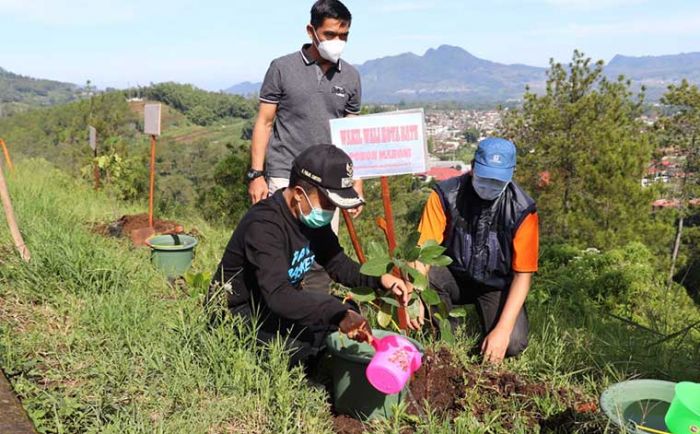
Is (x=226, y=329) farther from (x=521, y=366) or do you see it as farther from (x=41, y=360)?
(x=521, y=366)

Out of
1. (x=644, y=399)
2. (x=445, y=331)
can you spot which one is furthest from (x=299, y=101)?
(x=644, y=399)

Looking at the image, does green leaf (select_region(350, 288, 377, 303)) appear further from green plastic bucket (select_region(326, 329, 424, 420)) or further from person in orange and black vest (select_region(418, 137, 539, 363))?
person in orange and black vest (select_region(418, 137, 539, 363))

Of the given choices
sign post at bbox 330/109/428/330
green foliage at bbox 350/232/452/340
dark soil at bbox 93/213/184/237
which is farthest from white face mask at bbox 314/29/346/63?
dark soil at bbox 93/213/184/237

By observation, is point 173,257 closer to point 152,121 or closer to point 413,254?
point 152,121

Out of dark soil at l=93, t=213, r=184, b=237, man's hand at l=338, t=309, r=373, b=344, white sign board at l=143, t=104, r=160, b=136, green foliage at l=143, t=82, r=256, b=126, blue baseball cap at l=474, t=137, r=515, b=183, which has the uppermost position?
green foliage at l=143, t=82, r=256, b=126

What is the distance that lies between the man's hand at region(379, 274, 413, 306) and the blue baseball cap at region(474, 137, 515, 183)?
655mm

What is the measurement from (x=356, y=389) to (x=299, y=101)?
1.68 m

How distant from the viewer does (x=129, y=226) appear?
549 cm

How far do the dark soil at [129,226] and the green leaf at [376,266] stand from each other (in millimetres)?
3501

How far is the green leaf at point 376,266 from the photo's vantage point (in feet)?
6.63

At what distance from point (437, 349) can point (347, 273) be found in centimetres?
59

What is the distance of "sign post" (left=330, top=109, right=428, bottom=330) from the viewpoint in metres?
2.48

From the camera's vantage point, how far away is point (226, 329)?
2.42m

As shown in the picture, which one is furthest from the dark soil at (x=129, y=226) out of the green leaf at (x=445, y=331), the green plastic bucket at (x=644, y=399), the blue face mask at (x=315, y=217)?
the green plastic bucket at (x=644, y=399)
